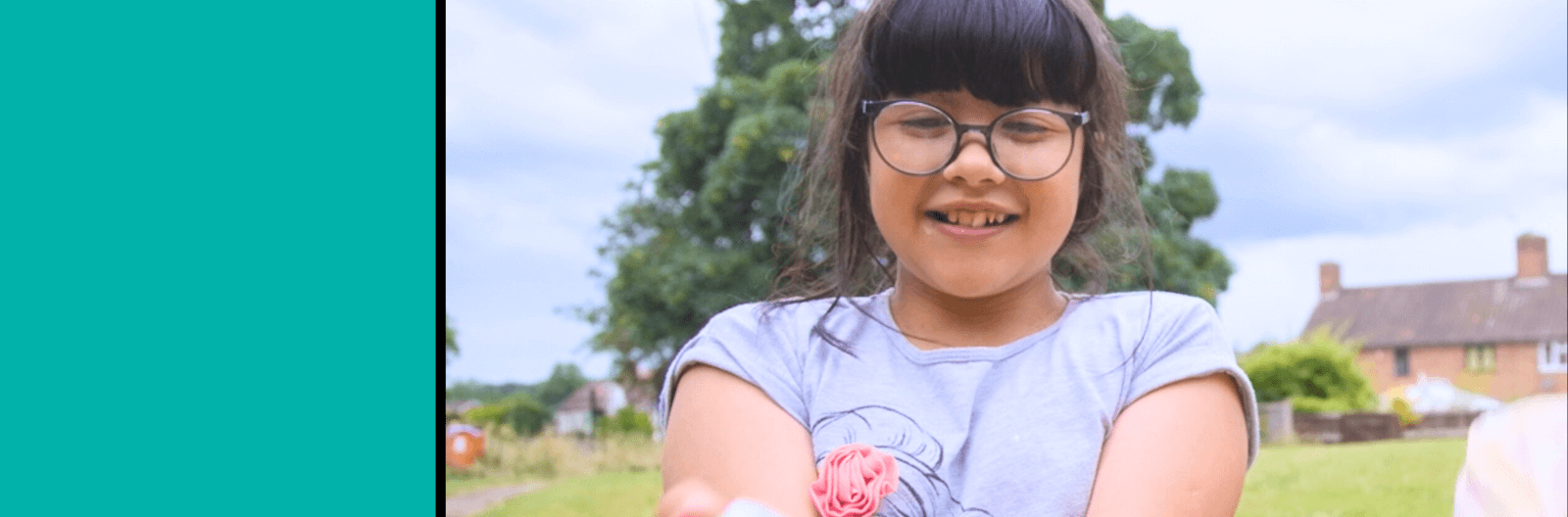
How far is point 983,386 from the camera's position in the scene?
1.22 meters

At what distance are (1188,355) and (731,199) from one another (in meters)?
5.35

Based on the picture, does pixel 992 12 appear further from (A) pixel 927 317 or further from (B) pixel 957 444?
(B) pixel 957 444

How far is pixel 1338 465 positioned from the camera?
135 inches

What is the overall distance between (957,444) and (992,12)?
0.45 metres

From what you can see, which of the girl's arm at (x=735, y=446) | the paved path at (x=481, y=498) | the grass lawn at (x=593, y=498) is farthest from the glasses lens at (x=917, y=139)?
the paved path at (x=481, y=498)

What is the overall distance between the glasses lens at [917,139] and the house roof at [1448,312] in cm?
315

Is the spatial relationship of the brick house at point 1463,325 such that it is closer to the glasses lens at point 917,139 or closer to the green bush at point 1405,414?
the green bush at point 1405,414

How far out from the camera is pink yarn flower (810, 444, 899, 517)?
1104 mm

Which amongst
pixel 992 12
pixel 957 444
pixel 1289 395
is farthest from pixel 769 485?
pixel 1289 395

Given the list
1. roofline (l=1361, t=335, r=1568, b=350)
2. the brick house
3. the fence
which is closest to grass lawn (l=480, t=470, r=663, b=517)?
the fence

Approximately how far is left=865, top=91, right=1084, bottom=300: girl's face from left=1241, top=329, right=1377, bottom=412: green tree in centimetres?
508

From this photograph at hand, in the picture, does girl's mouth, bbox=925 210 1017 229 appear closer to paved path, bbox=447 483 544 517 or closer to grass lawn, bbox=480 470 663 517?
grass lawn, bbox=480 470 663 517

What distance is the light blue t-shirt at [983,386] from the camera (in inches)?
44.9

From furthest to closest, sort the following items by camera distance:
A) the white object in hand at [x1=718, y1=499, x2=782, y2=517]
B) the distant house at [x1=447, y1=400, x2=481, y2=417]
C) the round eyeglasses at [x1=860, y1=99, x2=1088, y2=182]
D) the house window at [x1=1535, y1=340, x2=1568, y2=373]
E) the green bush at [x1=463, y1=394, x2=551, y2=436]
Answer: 1. the green bush at [x1=463, y1=394, x2=551, y2=436]
2. the distant house at [x1=447, y1=400, x2=481, y2=417]
3. the house window at [x1=1535, y1=340, x2=1568, y2=373]
4. the round eyeglasses at [x1=860, y1=99, x2=1088, y2=182]
5. the white object in hand at [x1=718, y1=499, x2=782, y2=517]
